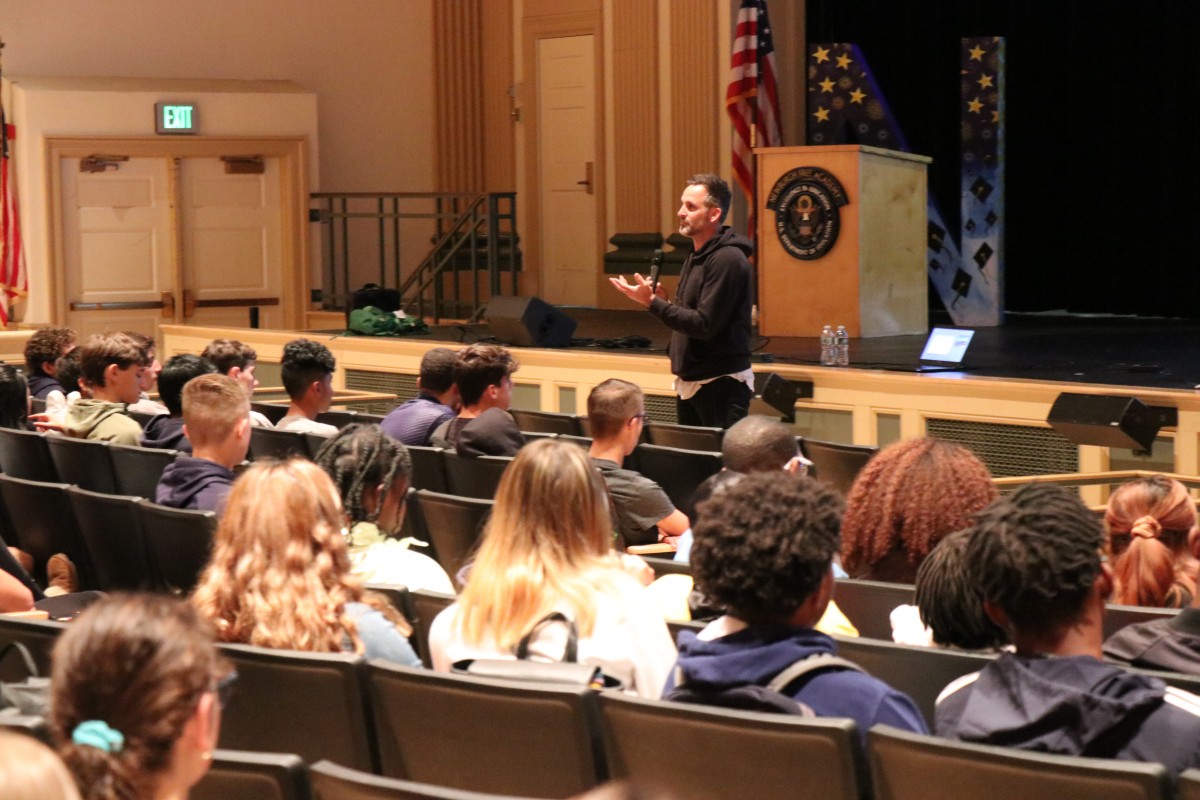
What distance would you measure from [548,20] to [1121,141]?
15.4 ft

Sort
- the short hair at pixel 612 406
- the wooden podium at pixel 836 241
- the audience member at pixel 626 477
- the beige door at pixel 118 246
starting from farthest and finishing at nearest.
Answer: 1. the beige door at pixel 118 246
2. the wooden podium at pixel 836 241
3. the short hair at pixel 612 406
4. the audience member at pixel 626 477

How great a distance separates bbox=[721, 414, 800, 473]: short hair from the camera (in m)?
3.82

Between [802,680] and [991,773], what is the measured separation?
30cm

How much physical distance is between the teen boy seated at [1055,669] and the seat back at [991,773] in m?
0.10

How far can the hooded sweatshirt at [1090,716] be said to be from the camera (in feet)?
6.38

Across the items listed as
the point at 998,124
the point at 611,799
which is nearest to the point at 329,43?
the point at 998,124

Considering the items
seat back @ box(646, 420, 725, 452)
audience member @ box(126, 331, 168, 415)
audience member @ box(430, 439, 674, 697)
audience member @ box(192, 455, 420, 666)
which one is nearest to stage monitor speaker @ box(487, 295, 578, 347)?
audience member @ box(126, 331, 168, 415)

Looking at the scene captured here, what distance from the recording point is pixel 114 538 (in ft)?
13.4

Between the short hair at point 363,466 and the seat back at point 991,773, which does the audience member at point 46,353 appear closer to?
the short hair at point 363,466

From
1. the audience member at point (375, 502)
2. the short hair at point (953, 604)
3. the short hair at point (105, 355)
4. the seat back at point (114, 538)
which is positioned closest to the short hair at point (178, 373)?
the short hair at point (105, 355)

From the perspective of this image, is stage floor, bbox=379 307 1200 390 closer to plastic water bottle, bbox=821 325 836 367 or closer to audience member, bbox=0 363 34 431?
plastic water bottle, bbox=821 325 836 367

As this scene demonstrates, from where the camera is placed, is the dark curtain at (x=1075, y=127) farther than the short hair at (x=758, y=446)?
Yes

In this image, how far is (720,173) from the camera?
11.7 meters

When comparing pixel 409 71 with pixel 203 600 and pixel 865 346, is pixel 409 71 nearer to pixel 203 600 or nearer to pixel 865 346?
pixel 865 346
